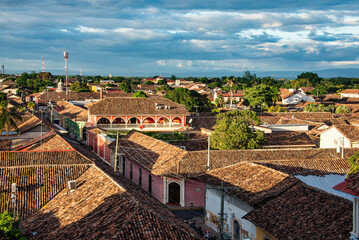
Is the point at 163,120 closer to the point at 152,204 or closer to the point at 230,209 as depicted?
the point at 230,209

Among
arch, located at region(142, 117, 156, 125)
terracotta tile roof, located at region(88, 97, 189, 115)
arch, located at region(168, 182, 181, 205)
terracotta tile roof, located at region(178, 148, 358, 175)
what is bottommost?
arch, located at region(168, 182, 181, 205)

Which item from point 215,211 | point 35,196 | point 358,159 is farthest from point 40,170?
point 358,159

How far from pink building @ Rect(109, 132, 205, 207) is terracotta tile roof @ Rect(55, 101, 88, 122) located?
22.1 meters

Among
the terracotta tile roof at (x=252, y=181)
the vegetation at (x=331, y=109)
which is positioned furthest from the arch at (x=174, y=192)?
the vegetation at (x=331, y=109)

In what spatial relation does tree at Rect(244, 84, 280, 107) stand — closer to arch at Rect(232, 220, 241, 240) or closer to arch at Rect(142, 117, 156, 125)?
arch at Rect(142, 117, 156, 125)

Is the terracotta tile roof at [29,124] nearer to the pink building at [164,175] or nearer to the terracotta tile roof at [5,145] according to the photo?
the terracotta tile roof at [5,145]

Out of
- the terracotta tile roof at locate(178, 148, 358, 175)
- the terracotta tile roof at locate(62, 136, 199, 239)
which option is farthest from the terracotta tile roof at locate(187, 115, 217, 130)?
the terracotta tile roof at locate(62, 136, 199, 239)

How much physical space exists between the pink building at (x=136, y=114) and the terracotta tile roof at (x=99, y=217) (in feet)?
91.3

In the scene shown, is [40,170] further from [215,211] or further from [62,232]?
[215,211]

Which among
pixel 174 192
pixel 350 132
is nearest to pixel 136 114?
pixel 350 132

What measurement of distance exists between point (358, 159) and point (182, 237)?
933 cm

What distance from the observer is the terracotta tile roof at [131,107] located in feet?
157

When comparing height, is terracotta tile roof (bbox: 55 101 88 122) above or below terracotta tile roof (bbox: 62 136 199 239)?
below

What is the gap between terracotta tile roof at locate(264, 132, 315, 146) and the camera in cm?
3609
